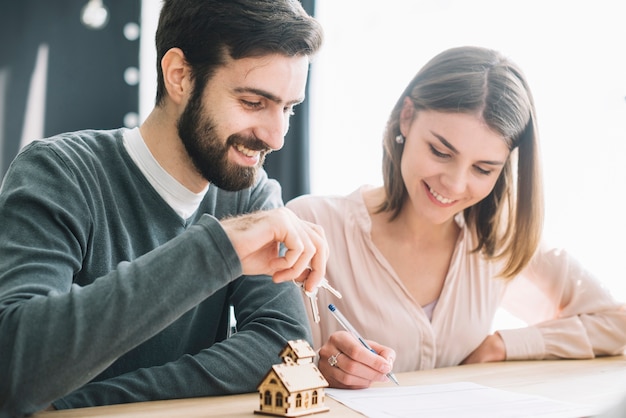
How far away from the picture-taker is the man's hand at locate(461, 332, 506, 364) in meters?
1.74

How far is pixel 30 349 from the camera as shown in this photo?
0.90 meters

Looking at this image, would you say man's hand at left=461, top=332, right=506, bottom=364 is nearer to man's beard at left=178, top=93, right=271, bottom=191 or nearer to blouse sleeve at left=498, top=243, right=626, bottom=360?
blouse sleeve at left=498, top=243, right=626, bottom=360

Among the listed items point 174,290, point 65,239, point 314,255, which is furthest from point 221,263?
point 65,239

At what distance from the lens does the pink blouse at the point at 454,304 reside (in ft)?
5.63

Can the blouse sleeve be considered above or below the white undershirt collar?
below

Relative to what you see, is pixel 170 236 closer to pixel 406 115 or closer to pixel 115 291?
pixel 115 291

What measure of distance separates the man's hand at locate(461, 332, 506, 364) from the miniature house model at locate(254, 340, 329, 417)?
0.83m

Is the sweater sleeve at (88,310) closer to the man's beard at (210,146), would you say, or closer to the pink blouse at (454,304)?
the man's beard at (210,146)

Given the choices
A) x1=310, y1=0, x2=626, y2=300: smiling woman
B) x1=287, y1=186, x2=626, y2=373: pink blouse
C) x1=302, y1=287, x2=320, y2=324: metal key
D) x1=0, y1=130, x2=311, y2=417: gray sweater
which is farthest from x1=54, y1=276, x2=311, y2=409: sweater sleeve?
x1=310, y1=0, x2=626, y2=300: smiling woman

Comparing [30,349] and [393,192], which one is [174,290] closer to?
[30,349]

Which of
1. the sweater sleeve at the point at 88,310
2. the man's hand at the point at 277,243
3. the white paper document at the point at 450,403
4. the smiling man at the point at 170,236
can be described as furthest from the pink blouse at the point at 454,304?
the sweater sleeve at the point at 88,310

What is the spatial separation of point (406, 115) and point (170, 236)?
2.53 feet

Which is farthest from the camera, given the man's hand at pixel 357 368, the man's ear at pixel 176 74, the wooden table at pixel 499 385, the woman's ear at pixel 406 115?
the woman's ear at pixel 406 115

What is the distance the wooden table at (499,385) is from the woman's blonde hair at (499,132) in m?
0.30
